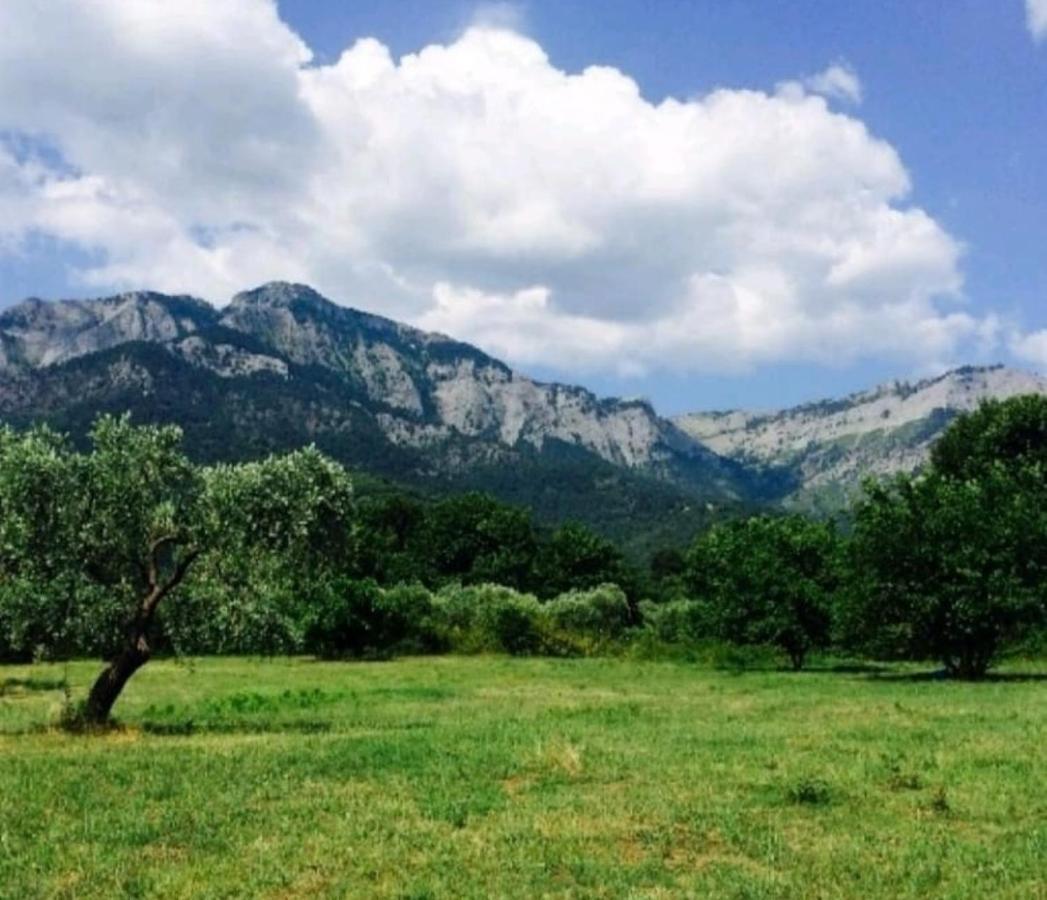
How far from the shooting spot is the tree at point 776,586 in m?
65.8

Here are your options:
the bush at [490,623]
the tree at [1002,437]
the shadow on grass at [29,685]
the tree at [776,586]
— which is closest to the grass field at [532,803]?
the shadow on grass at [29,685]

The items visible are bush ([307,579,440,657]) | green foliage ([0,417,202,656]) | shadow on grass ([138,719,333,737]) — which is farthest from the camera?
bush ([307,579,440,657])

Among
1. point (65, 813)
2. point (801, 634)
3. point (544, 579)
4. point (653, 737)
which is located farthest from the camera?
Answer: point (544, 579)

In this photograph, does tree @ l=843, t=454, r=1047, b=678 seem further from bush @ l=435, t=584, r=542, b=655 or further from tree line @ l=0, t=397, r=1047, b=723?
bush @ l=435, t=584, r=542, b=655

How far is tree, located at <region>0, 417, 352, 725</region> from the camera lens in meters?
31.3

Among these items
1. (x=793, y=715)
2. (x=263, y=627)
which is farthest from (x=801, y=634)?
(x=263, y=627)

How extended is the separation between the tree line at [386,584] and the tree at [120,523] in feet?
0.20

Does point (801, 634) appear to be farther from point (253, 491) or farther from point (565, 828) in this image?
point (565, 828)

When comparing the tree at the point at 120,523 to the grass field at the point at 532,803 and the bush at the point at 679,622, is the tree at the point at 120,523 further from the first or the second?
the bush at the point at 679,622

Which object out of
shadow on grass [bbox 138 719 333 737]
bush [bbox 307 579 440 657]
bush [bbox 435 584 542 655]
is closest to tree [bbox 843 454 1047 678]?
bush [bbox 435 584 542 655]

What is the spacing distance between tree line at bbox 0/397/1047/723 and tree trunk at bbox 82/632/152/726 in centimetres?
6

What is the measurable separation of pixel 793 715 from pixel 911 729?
602 cm

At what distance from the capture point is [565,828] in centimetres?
1839

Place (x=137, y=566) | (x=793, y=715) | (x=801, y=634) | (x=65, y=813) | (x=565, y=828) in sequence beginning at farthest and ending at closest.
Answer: (x=801, y=634)
(x=793, y=715)
(x=137, y=566)
(x=65, y=813)
(x=565, y=828)
